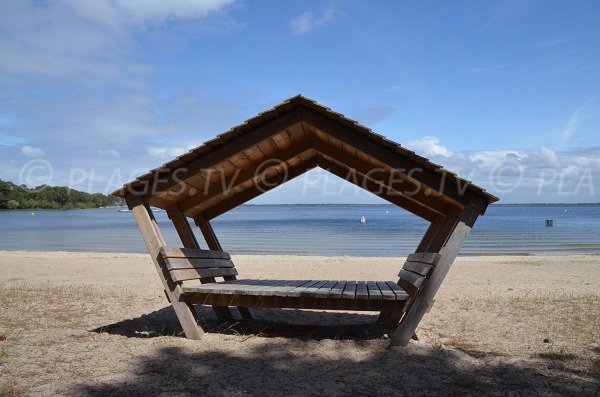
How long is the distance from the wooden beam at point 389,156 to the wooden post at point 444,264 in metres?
0.13

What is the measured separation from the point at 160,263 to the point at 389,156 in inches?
110

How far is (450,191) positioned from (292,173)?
2.74m

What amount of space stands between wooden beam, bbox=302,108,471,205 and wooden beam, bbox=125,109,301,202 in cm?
24

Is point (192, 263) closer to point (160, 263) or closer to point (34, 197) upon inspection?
point (160, 263)

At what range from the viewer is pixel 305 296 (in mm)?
5285

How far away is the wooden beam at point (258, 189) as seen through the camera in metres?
7.27

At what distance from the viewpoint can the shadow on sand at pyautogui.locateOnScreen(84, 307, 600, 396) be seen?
398 centimetres

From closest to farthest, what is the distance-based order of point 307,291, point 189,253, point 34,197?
point 307,291, point 189,253, point 34,197

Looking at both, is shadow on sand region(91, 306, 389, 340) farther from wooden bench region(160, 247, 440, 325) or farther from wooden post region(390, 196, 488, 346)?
wooden post region(390, 196, 488, 346)

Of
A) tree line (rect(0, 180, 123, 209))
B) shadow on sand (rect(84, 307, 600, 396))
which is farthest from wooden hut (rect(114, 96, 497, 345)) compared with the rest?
tree line (rect(0, 180, 123, 209))

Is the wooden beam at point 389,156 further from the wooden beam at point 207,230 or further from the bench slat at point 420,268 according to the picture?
the wooden beam at point 207,230

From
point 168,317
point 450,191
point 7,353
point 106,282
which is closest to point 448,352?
point 450,191

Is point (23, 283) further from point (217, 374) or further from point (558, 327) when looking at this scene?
point (558, 327)

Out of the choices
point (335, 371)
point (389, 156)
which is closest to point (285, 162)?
point (389, 156)
